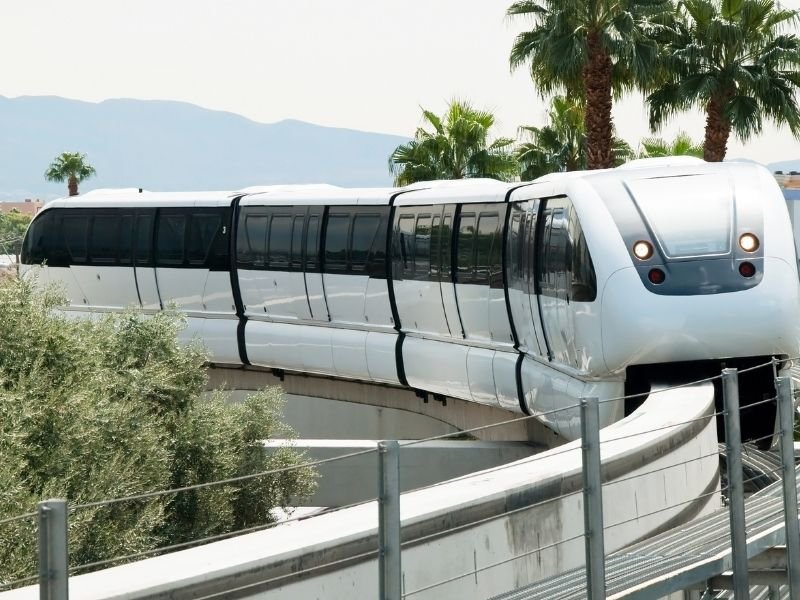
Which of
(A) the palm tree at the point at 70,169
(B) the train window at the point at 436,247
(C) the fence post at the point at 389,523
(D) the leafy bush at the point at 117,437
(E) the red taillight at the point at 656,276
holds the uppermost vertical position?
Answer: (A) the palm tree at the point at 70,169

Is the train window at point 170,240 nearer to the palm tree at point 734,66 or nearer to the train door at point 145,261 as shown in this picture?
the train door at point 145,261

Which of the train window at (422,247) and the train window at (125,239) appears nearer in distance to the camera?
the train window at (422,247)

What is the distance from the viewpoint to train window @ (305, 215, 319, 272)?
28.1 m

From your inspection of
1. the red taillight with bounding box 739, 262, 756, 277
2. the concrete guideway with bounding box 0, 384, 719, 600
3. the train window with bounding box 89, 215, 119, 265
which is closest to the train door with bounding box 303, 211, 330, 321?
the train window with bounding box 89, 215, 119, 265

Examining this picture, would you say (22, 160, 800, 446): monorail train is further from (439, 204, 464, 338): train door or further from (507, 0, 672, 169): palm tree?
(507, 0, 672, 169): palm tree

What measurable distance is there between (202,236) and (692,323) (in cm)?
1778

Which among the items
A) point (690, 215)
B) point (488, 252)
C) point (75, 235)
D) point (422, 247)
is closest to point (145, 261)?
point (75, 235)

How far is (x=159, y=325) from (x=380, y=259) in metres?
5.84

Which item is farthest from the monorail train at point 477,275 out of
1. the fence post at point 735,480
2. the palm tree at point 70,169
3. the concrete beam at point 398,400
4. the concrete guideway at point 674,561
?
the palm tree at point 70,169

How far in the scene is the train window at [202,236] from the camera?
30844mm

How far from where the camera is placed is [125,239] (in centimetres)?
3303

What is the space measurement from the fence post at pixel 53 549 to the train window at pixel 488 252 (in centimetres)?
Answer: 1604

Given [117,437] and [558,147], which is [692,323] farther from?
[558,147]

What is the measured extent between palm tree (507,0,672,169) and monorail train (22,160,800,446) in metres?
11.5
